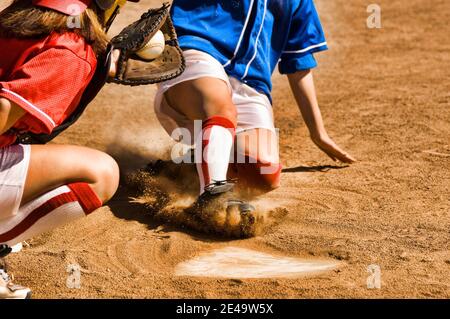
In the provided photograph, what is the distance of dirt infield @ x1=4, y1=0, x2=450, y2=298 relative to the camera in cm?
292

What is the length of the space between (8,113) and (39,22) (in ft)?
1.01

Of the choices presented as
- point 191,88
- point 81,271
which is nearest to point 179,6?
point 191,88

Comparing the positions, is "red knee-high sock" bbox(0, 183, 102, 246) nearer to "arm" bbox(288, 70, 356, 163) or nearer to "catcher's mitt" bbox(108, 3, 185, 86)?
"catcher's mitt" bbox(108, 3, 185, 86)

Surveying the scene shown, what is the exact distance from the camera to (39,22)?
2543 mm

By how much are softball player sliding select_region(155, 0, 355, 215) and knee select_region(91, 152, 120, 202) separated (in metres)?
0.67

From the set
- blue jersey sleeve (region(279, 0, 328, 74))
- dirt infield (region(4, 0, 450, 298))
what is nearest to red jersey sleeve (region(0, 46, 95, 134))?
dirt infield (region(4, 0, 450, 298))

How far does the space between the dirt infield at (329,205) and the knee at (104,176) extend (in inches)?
13.9

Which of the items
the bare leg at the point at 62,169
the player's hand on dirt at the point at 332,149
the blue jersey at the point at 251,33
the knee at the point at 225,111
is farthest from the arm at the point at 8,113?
the player's hand on dirt at the point at 332,149

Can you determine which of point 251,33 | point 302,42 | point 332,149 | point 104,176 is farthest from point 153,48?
point 332,149

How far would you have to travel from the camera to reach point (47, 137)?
2.80 meters

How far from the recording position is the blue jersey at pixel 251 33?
13.0 feet

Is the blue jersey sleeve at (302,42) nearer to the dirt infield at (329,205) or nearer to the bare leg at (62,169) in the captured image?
the dirt infield at (329,205)

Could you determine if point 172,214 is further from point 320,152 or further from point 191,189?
point 320,152

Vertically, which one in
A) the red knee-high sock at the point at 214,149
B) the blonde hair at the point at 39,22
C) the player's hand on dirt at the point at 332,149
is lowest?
the player's hand on dirt at the point at 332,149
